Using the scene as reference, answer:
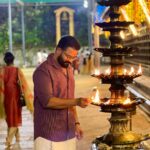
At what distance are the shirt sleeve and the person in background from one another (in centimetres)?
370

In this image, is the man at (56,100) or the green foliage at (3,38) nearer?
the man at (56,100)

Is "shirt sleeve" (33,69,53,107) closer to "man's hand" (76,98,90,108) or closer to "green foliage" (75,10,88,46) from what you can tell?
"man's hand" (76,98,90,108)

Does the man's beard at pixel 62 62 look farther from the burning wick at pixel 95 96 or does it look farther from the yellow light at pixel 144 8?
the yellow light at pixel 144 8

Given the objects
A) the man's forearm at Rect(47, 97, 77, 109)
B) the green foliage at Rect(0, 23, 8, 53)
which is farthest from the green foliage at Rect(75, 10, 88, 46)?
the man's forearm at Rect(47, 97, 77, 109)

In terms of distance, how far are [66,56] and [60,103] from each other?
0.50m

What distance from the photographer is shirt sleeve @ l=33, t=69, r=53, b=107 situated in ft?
16.1

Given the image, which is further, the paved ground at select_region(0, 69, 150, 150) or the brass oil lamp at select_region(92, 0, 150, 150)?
the paved ground at select_region(0, 69, 150, 150)

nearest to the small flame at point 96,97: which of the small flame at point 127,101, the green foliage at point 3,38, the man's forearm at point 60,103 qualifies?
the small flame at point 127,101

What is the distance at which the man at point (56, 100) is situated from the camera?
16.2 ft

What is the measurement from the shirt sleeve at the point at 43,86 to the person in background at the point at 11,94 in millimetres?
3704

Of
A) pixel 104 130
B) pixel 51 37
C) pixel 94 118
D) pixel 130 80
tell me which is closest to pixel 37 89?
pixel 130 80

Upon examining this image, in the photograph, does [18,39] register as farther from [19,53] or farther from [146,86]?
[146,86]

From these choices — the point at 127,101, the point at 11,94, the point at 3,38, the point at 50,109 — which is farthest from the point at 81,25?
the point at 50,109

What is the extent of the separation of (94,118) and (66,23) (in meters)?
37.5
